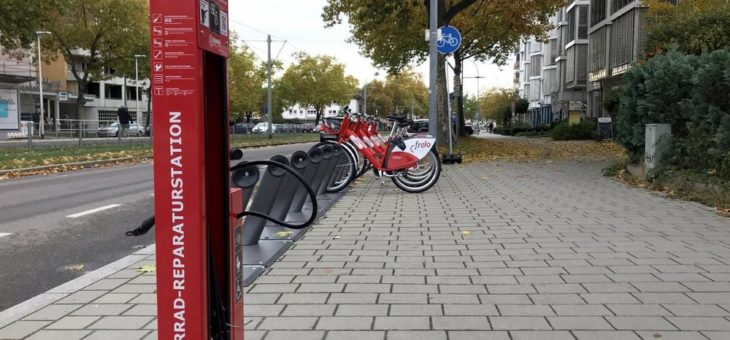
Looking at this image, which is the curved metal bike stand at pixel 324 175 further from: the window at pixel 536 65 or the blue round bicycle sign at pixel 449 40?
the window at pixel 536 65

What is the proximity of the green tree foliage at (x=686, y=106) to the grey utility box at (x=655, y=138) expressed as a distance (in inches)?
5.8

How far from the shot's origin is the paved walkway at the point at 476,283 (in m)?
3.62

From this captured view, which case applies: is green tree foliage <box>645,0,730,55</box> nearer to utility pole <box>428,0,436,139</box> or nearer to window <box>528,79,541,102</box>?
utility pole <box>428,0,436,139</box>

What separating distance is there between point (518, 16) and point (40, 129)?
22.8 meters

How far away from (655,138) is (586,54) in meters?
40.5

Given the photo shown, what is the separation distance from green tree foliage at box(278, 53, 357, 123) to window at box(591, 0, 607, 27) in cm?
3813

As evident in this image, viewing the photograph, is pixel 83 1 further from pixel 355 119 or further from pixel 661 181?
pixel 661 181

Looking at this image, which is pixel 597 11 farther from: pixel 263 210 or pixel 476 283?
pixel 476 283

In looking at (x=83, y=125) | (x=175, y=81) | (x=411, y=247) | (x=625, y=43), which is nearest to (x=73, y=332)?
(x=175, y=81)

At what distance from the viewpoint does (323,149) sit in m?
9.41

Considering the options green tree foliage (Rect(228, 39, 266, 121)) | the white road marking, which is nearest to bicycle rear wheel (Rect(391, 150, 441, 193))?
the white road marking

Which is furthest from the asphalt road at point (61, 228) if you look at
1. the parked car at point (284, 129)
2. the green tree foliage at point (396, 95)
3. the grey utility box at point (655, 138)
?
the green tree foliage at point (396, 95)

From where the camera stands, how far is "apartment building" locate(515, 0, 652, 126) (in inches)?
1298

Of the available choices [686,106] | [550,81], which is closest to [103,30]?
[686,106]
